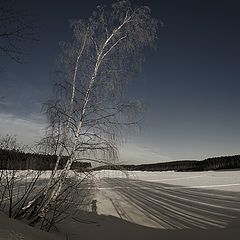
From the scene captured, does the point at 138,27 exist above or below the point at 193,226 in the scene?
above

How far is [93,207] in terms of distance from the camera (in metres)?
14.9

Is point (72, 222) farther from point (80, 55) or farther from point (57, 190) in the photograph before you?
point (80, 55)

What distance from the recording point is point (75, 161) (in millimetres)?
10328

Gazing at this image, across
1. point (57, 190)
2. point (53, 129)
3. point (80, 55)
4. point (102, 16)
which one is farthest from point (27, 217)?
point (102, 16)

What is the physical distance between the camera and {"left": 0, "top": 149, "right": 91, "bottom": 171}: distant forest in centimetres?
1023

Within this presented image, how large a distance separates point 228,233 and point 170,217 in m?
3.27

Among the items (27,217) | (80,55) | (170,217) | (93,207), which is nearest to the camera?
(27,217)

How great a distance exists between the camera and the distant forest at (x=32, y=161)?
10.2m

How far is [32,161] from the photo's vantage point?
10.3m

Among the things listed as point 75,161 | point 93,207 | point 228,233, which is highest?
point 75,161

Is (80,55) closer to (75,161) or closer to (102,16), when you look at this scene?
(102,16)

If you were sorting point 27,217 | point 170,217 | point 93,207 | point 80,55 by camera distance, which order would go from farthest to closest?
point 93,207 → point 170,217 → point 80,55 → point 27,217

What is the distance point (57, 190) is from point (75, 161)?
3.09 ft

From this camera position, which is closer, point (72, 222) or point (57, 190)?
point (57, 190)
